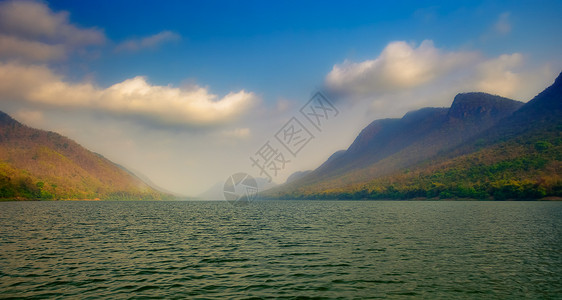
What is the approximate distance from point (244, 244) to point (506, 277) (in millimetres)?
Result: 29304

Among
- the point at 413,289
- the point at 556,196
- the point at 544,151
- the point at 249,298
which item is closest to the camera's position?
the point at 249,298

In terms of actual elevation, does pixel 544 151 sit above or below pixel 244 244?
above

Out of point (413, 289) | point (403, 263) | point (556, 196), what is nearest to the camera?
point (413, 289)

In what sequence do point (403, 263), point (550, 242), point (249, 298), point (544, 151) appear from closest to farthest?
point (249, 298)
point (403, 263)
point (550, 242)
point (544, 151)

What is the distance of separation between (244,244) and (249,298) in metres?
22.5

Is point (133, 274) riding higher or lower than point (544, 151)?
lower

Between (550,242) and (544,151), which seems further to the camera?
(544,151)

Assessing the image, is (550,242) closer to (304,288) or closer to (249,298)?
(304,288)

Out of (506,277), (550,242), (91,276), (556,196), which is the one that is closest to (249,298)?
(91,276)

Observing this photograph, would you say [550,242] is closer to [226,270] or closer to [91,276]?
[226,270]

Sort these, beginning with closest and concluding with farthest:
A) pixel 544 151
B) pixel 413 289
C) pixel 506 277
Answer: pixel 413 289 < pixel 506 277 < pixel 544 151

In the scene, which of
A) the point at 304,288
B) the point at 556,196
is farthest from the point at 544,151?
the point at 304,288

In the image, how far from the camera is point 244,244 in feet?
137

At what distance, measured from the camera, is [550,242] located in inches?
1596
